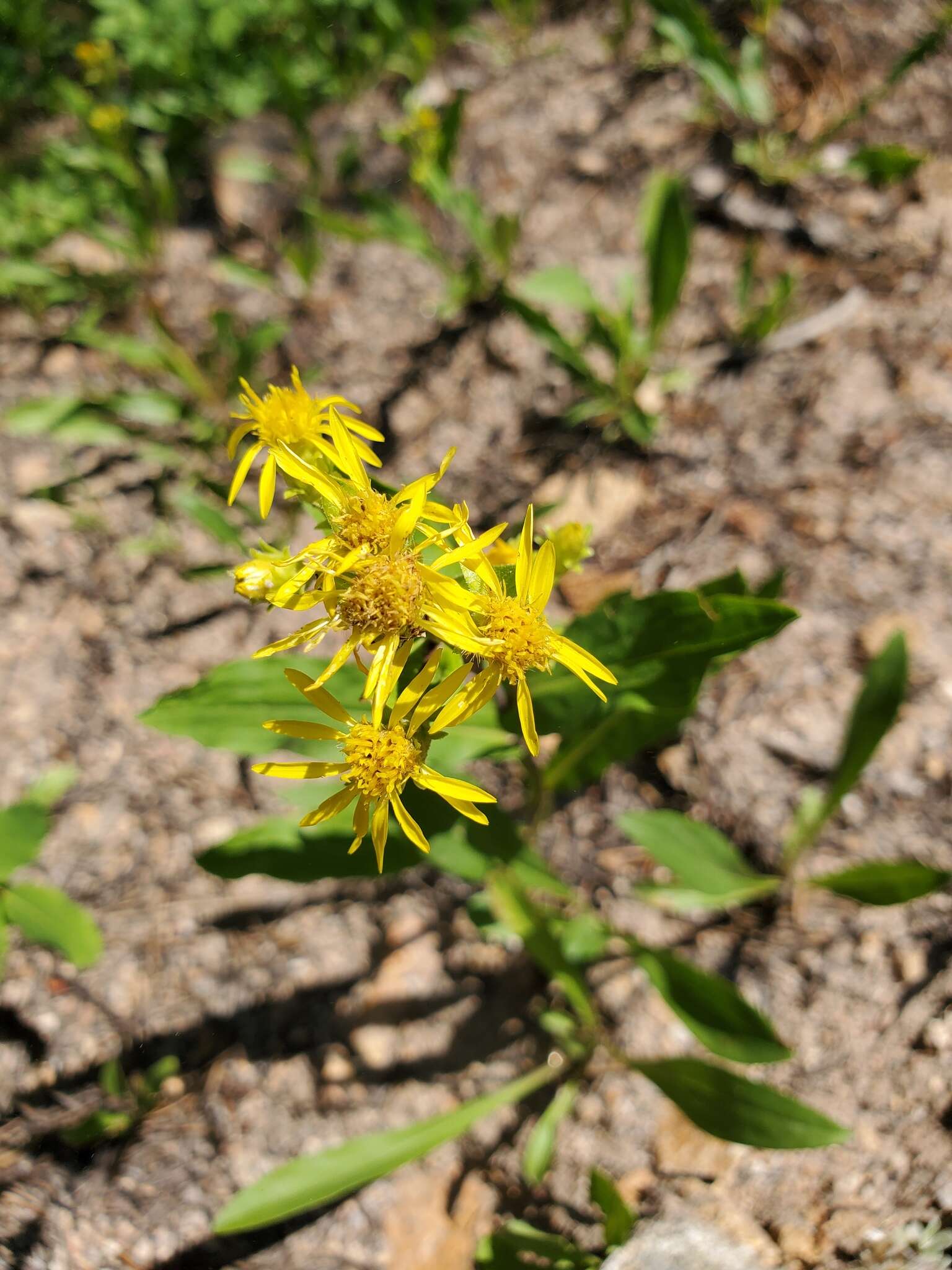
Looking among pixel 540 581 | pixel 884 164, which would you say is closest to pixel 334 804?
pixel 540 581

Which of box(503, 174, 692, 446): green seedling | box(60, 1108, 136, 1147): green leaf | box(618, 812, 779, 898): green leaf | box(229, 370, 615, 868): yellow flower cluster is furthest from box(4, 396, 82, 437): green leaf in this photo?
box(618, 812, 779, 898): green leaf

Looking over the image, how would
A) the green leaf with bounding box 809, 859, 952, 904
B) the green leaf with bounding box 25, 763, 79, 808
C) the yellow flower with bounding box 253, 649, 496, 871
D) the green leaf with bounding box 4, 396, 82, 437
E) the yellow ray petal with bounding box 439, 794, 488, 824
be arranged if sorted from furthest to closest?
the green leaf with bounding box 4, 396, 82, 437
the green leaf with bounding box 25, 763, 79, 808
the green leaf with bounding box 809, 859, 952, 904
the yellow flower with bounding box 253, 649, 496, 871
the yellow ray petal with bounding box 439, 794, 488, 824

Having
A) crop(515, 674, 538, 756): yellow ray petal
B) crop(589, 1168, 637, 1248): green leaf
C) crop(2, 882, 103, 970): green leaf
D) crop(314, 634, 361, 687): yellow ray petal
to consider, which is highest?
crop(314, 634, 361, 687): yellow ray petal

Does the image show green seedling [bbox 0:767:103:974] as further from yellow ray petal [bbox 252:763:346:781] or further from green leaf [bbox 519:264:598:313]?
green leaf [bbox 519:264:598:313]

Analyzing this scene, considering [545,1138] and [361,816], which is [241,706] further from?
[545,1138]

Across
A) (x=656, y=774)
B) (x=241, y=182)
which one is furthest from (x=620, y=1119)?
(x=241, y=182)

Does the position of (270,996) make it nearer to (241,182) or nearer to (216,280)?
(216,280)

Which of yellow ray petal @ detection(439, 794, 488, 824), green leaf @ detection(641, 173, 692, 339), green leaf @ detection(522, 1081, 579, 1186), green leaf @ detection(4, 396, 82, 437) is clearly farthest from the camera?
green leaf @ detection(4, 396, 82, 437)
